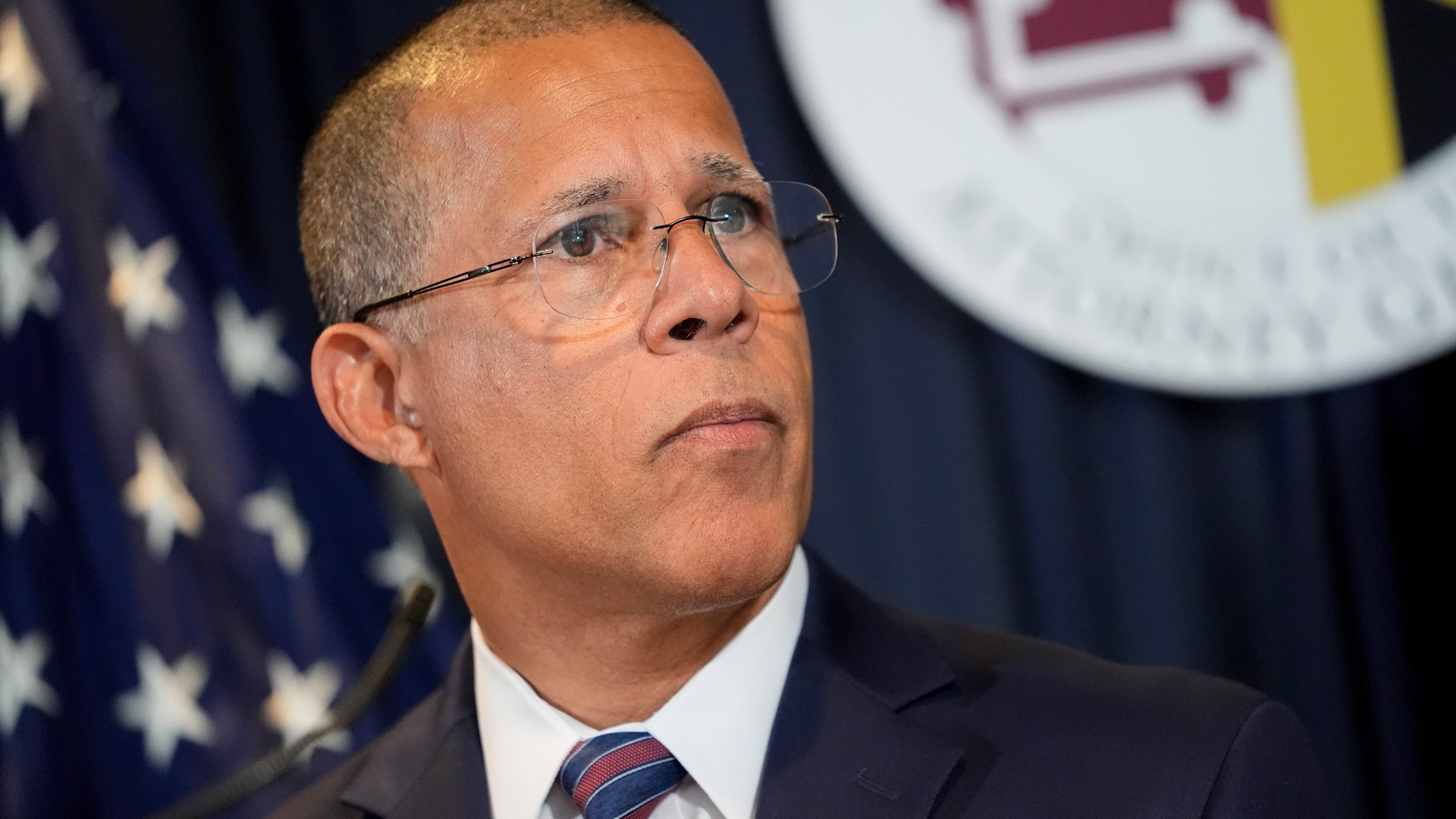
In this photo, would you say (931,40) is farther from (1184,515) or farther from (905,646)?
(905,646)

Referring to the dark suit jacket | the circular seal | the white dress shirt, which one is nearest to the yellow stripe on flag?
the circular seal

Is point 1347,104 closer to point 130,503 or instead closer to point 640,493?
point 640,493

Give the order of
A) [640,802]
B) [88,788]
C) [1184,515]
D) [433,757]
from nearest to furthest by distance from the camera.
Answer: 1. [640,802]
2. [433,757]
3. [88,788]
4. [1184,515]

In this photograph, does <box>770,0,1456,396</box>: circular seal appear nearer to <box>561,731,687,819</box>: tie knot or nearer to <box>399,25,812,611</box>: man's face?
<box>399,25,812,611</box>: man's face

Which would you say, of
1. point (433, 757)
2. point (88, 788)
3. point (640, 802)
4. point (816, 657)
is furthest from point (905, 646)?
point (88, 788)

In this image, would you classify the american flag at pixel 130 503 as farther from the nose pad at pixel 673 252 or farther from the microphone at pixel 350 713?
the nose pad at pixel 673 252

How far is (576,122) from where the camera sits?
1457 mm

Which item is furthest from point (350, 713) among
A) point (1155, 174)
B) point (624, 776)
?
point (1155, 174)

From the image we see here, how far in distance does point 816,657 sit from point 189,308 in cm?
152

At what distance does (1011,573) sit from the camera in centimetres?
262

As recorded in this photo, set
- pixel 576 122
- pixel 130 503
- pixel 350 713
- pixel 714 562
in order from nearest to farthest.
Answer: pixel 714 562, pixel 576 122, pixel 350 713, pixel 130 503

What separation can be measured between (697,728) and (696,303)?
0.44 metres

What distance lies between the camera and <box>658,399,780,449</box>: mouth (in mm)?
1348

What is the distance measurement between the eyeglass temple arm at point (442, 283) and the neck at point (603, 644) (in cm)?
32
